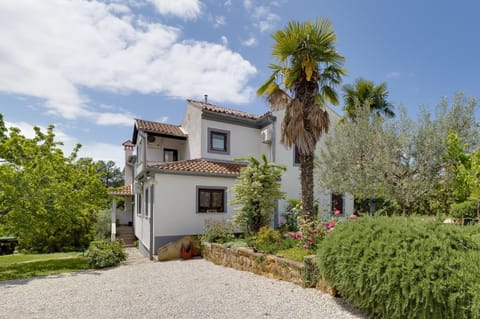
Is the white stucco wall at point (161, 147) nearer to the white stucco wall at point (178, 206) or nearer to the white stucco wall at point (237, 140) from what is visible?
the white stucco wall at point (237, 140)

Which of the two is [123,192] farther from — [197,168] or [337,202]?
[337,202]

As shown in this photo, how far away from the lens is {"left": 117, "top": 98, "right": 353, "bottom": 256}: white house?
42.5 feet

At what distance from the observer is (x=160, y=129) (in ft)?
59.2

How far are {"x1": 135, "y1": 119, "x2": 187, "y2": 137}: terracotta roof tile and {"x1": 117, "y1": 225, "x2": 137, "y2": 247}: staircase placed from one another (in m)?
8.94

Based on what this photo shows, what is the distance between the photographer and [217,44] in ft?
45.5

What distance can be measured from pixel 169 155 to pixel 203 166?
5672 millimetres

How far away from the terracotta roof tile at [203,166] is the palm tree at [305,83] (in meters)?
4.14

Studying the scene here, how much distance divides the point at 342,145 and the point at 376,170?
2.74 metres

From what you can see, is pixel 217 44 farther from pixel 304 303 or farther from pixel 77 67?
pixel 304 303

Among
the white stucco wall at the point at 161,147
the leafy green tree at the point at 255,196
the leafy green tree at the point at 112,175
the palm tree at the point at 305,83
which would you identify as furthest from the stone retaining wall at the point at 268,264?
the leafy green tree at the point at 112,175

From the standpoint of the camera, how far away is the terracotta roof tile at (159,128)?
17.3 m

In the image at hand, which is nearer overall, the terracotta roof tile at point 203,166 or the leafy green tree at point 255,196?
the leafy green tree at point 255,196

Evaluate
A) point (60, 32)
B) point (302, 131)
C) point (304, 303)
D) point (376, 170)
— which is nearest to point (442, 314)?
point (304, 303)

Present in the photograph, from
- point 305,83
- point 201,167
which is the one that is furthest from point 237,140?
point 305,83
